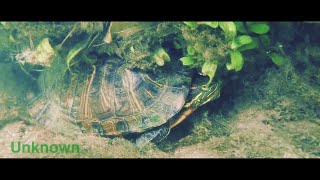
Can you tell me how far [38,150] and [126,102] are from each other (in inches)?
61.2

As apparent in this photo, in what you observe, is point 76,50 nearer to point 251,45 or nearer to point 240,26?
point 240,26

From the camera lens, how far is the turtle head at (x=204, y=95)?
14.8 ft

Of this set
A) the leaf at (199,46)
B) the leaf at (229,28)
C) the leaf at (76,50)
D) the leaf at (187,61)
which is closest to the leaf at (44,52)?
the leaf at (76,50)

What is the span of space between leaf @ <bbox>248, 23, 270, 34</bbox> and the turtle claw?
2.06 m

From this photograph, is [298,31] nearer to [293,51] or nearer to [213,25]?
[293,51]

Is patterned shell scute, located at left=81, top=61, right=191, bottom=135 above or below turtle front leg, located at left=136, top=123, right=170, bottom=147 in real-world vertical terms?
above

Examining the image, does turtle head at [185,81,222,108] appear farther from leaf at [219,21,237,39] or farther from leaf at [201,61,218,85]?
leaf at [219,21,237,39]

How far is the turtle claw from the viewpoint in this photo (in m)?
4.44

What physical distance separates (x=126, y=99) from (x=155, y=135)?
2.59ft

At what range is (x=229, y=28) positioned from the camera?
3691 millimetres

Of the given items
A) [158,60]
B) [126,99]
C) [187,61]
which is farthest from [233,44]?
[126,99]

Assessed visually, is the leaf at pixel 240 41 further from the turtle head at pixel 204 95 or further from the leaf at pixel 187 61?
the turtle head at pixel 204 95

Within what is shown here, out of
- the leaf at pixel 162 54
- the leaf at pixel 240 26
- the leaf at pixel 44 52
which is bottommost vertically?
the leaf at pixel 240 26

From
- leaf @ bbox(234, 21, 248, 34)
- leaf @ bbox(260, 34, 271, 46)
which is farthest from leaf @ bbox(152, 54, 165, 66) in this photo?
leaf @ bbox(260, 34, 271, 46)
